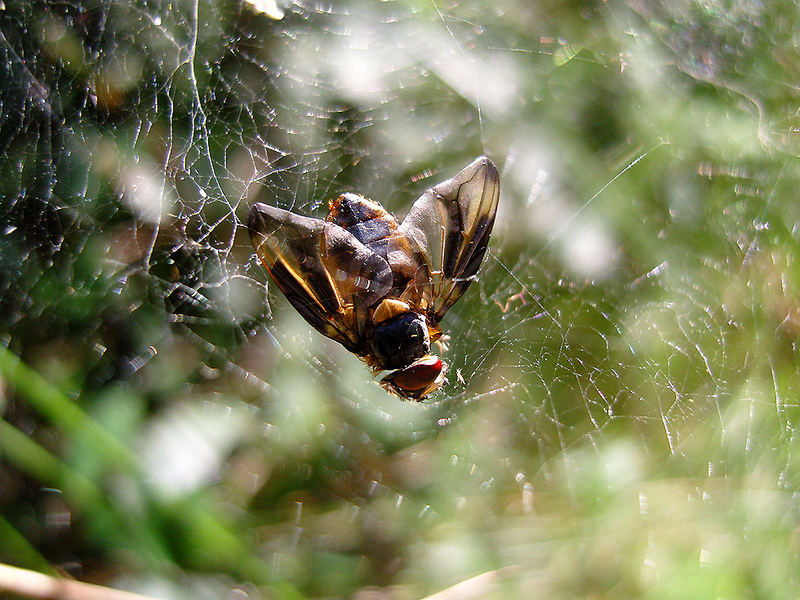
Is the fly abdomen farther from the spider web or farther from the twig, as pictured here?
the twig

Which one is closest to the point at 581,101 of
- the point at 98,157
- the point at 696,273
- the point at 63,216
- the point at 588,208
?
the point at 588,208

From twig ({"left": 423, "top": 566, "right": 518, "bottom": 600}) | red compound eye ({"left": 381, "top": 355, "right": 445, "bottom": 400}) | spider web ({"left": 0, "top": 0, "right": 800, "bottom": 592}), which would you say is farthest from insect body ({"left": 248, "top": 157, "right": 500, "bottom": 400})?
twig ({"left": 423, "top": 566, "right": 518, "bottom": 600})

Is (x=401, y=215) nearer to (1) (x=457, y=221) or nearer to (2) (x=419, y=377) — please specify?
(1) (x=457, y=221)

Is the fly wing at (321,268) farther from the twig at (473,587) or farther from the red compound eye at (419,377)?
the twig at (473,587)

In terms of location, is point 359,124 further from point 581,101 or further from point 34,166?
point 34,166

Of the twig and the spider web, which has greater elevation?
the spider web

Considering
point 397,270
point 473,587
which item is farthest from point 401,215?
point 473,587

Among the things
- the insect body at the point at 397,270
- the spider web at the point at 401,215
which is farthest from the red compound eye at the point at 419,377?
the spider web at the point at 401,215
